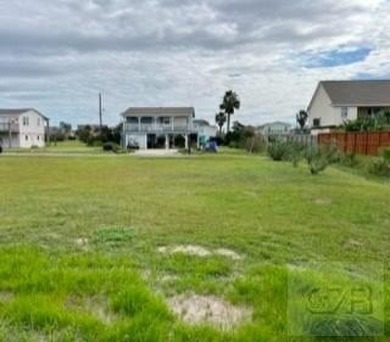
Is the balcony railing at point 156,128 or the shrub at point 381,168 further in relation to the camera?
the balcony railing at point 156,128

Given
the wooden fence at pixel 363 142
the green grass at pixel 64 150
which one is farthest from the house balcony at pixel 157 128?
the wooden fence at pixel 363 142

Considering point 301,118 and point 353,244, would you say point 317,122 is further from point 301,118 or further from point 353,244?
point 353,244

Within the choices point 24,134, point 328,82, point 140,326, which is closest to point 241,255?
point 140,326

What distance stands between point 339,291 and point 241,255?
6.49ft

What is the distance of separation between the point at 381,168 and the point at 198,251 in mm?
17018

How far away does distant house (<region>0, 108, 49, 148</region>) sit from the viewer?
66.7 m

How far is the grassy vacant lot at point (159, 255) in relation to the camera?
3863mm

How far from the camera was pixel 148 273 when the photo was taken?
17.3ft

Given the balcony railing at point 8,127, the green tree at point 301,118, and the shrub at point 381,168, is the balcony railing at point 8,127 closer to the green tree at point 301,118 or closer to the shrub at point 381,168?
the green tree at point 301,118

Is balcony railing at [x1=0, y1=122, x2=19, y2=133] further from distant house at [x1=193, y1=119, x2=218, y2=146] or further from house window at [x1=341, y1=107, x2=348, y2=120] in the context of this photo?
house window at [x1=341, y1=107, x2=348, y2=120]

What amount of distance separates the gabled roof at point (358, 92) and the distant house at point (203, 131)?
16.0m

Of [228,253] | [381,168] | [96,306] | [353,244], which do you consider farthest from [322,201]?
[381,168]

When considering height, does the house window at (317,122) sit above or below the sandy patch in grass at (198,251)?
above

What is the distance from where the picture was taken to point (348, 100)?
52875 millimetres
